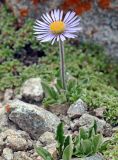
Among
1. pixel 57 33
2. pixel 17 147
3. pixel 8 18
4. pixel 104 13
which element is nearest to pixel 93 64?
pixel 104 13

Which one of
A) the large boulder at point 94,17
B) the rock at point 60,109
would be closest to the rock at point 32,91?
the rock at point 60,109

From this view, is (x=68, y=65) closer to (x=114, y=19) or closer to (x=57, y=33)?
(x=114, y=19)

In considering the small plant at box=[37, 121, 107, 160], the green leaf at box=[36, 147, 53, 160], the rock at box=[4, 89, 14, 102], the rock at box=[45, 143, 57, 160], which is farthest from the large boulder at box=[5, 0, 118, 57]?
the green leaf at box=[36, 147, 53, 160]

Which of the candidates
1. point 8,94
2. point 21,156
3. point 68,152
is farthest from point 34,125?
point 8,94

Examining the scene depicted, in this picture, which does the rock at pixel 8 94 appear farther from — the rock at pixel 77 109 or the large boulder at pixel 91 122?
the large boulder at pixel 91 122

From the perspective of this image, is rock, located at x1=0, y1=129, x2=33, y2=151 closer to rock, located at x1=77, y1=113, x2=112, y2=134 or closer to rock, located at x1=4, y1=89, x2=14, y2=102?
rock, located at x1=77, y1=113, x2=112, y2=134
